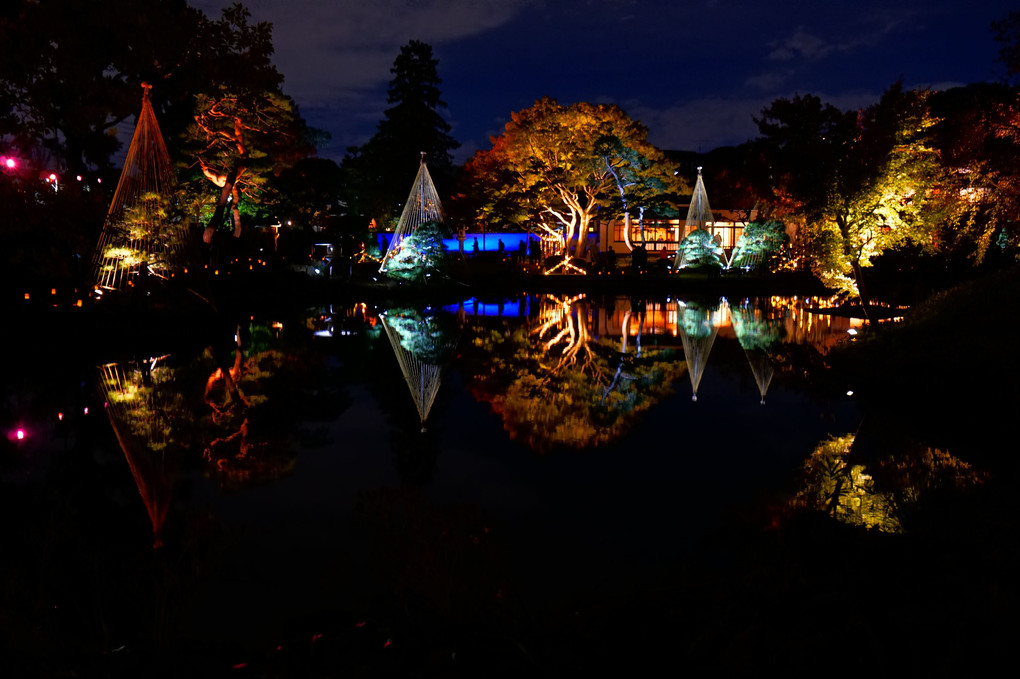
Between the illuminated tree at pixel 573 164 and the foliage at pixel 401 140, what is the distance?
5750 millimetres

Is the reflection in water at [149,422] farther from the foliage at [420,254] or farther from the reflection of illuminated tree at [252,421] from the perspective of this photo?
the foliage at [420,254]

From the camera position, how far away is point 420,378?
365 inches

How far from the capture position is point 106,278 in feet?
42.6

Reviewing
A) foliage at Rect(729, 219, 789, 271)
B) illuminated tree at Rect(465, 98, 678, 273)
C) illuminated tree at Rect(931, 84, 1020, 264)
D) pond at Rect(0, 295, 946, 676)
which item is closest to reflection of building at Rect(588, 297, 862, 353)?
pond at Rect(0, 295, 946, 676)

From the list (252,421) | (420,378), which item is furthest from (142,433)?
(420,378)

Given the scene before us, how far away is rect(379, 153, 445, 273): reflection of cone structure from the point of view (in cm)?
2241

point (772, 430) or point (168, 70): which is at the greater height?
point (168, 70)

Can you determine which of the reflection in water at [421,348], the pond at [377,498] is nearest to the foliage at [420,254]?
the reflection in water at [421,348]

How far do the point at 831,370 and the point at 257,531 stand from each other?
8159 millimetres

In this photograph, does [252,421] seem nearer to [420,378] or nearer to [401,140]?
[420,378]

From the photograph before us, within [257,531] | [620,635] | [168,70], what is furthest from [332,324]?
[620,635]

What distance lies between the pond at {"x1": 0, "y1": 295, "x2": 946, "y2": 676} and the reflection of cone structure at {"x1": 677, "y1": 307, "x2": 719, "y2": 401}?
129mm

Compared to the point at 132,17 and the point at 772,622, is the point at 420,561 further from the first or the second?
the point at 132,17

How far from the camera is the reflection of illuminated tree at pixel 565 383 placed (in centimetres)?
685
